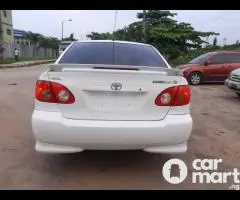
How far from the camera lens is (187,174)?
4.36 metres

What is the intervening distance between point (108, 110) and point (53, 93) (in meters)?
0.61

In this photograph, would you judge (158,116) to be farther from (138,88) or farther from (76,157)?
(76,157)

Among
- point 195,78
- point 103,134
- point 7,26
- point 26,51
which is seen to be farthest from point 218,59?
point 7,26

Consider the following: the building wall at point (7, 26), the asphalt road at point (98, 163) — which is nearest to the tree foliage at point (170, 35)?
the building wall at point (7, 26)

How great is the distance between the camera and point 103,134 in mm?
3803

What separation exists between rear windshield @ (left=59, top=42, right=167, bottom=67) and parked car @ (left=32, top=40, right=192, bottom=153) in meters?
0.90

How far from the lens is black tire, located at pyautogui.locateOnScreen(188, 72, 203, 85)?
48.1 feet

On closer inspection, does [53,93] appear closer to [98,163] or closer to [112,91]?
[112,91]

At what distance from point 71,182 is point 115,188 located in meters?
0.49

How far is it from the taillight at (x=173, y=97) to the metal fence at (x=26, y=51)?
36.4 metres

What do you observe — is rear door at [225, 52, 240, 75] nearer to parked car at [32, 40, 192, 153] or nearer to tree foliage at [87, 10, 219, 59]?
parked car at [32, 40, 192, 153]
